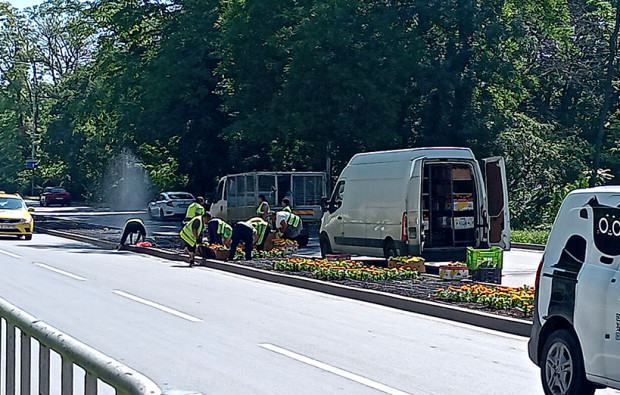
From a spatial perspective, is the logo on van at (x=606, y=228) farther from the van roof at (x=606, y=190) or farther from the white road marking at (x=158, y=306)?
the white road marking at (x=158, y=306)

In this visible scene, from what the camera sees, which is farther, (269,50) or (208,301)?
(269,50)

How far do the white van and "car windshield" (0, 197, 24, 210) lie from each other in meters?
16.8

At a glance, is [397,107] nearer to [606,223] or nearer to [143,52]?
[143,52]

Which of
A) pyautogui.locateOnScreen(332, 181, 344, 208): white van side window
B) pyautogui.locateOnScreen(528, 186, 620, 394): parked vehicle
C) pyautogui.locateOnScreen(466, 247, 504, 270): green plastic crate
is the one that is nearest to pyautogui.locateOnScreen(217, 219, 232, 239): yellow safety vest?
pyautogui.locateOnScreen(332, 181, 344, 208): white van side window

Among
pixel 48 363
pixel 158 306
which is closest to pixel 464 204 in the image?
pixel 158 306

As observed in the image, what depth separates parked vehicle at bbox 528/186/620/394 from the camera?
780cm

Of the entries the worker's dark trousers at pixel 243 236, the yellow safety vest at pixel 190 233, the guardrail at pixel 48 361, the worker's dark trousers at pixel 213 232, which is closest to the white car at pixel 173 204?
the worker's dark trousers at pixel 213 232

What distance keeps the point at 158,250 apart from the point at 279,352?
657 inches

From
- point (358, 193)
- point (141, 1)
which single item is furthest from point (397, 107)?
point (141, 1)

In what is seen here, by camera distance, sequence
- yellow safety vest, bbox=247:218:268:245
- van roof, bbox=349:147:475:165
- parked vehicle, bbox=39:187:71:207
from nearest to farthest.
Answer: van roof, bbox=349:147:475:165, yellow safety vest, bbox=247:218:268:245, parked vehicle, bbox=39:187:71:207

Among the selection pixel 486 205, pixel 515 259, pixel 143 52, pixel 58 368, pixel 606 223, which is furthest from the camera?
pixel 143 52

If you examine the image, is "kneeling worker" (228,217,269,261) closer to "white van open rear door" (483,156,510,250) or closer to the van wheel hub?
"white van open rear door" (483,156,510,250)

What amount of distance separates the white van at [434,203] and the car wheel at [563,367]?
11517 mm

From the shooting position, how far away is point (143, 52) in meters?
45.3
